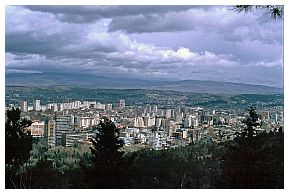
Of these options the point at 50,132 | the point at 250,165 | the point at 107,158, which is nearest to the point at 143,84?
the point at 107,158

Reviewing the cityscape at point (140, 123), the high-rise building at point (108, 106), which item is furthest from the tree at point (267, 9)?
the high-rise building at point (108, 106)

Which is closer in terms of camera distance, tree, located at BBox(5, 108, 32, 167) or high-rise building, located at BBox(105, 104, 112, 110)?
tree, located at BBox(5, 108, 32, 167)

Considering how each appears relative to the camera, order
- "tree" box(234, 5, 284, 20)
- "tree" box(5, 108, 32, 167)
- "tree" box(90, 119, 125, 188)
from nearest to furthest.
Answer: "tree" box(234, 5, 284, 20), "tree" box(5, 108, 32, 167), "tree" box(90, 119, 125, 188)

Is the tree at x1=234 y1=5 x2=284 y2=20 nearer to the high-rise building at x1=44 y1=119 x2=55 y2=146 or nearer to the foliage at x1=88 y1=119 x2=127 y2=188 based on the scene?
the foliage at x1=88 y1=119 x2=127 y2=188

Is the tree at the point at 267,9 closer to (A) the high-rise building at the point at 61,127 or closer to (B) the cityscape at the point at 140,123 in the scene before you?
(B) the cityscape at the point at 140,123

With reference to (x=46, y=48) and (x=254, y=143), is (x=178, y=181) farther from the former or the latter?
(x=46, y=48)

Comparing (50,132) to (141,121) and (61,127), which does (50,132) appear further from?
(141,121)

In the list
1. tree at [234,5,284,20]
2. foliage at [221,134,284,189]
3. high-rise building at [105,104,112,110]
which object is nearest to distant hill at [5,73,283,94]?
high-rise building at [105,104,112,110]

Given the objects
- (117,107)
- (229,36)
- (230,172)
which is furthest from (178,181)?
(229,36)

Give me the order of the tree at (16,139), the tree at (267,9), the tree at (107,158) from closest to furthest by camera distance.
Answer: the tree at (267,9), the tree at (16,139), the tree at (107,158)
